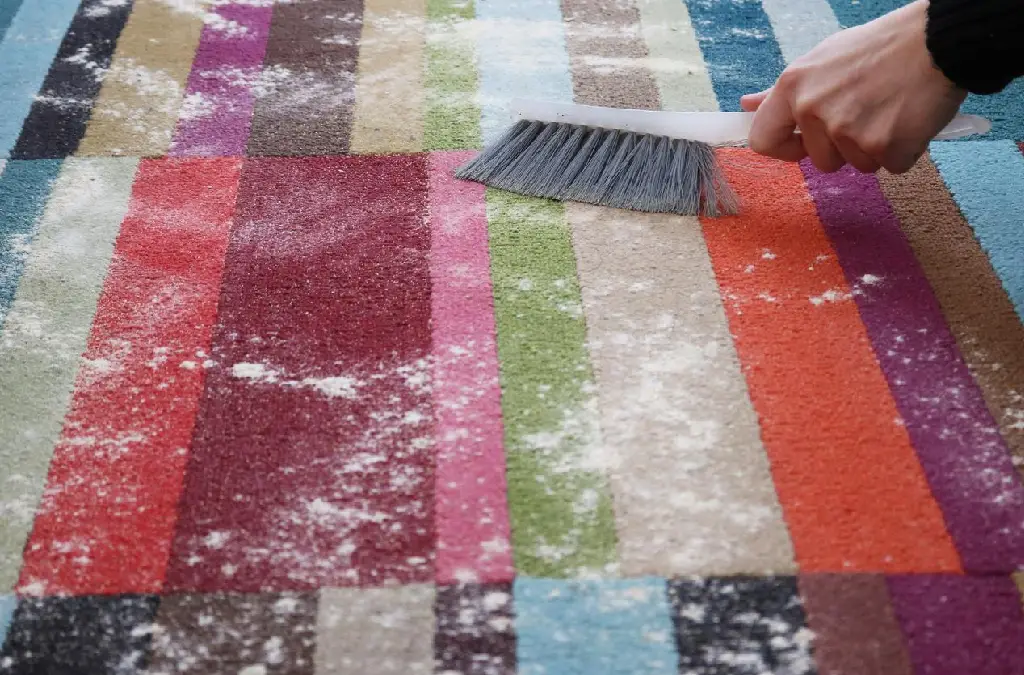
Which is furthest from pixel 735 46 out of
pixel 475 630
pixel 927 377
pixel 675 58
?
pixel 475 630

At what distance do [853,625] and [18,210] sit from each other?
1.02 metres

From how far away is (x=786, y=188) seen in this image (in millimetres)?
1246

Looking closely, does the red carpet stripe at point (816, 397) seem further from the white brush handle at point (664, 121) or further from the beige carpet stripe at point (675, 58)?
the beige carpet stripe at point (675, 58)

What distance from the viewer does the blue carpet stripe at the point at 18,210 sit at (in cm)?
111

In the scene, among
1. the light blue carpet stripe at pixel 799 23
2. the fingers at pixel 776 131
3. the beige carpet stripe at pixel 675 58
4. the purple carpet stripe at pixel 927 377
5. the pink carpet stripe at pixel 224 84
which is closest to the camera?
the purple carpet stripe at pixel 927 377

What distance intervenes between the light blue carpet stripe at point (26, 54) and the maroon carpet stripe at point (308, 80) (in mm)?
314

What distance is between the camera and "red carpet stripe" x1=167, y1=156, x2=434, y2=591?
839 mm

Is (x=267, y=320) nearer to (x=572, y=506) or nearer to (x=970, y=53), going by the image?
(x=572, y=506)

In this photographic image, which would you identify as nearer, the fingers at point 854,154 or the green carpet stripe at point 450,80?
the fingers at point 854,154

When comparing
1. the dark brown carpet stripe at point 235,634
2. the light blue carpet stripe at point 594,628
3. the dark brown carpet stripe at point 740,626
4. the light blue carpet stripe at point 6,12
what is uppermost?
the light blue carpet stripe at point 6,12

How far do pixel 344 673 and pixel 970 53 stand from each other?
78 centimetres

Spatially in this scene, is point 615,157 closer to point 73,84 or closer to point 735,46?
point 735,46

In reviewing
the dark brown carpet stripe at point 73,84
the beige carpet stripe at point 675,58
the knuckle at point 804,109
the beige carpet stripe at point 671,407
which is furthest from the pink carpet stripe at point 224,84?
the knuckle at point 804,109

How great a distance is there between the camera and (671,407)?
962mm
